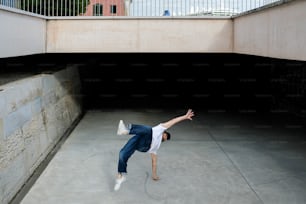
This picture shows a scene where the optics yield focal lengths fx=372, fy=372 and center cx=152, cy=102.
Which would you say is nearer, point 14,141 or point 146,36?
point 14,141

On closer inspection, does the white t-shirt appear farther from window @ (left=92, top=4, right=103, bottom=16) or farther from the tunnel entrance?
the tunnel entrance

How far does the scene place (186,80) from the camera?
2327 centimetres

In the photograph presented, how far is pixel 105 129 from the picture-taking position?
12711 mm

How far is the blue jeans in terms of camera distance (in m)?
6.55

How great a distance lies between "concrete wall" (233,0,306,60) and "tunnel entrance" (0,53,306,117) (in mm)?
5235

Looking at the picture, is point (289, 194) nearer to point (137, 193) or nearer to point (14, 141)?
point (137, 193)

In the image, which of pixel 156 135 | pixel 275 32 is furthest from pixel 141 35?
pixel 156 135

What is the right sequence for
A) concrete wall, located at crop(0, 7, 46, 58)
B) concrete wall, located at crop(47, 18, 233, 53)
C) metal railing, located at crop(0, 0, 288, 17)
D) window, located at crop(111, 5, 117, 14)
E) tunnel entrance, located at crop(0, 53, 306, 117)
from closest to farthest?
concrete wall, located at crop(0, 7, 46, 58) → concrete wall, located at crop(47, 18, 233, 53) → metal railing, located at crop(0, 0, 288, 17) → window, located at crop(111, 5, 117, 14) → tunnel entrance, located at crop(0, 53, 306, 117)

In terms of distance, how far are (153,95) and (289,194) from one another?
15554 millimetres

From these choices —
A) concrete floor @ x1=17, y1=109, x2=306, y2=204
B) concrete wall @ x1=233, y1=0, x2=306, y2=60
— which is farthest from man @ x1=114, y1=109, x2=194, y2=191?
concrete wall @ x1=233, y1=0, x2=306, y2=60

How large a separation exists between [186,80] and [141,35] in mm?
13406

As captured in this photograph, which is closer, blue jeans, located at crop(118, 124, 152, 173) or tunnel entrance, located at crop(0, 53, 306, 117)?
blue jeans, located at crop(118, 124, 152, 173)

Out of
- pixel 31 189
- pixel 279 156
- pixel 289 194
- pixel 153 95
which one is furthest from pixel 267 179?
pixel 153 95

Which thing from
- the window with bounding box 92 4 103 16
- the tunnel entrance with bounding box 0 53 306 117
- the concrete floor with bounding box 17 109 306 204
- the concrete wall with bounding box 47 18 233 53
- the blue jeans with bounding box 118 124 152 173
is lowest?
the concrete floor with bounding box 17 109 306 204
